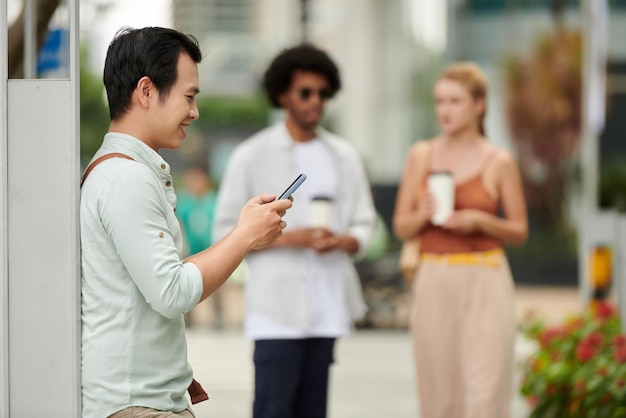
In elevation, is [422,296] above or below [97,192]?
below

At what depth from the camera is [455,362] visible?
5945mm

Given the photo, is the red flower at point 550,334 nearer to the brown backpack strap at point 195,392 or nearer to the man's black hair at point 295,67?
the man's black hair at point 295,67

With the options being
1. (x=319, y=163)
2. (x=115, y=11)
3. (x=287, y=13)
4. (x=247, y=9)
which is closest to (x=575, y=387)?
(x=319, y=163)

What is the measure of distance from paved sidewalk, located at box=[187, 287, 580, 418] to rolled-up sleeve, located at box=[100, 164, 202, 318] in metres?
5.57

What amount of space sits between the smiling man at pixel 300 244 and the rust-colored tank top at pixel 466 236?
0.99 feet

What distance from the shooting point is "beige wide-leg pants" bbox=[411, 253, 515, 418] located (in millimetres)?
5855

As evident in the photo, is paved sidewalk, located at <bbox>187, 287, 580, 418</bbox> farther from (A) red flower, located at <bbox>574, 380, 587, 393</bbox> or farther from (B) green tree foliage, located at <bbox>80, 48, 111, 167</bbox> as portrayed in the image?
(B) green tree foliage, located at <bbox>80, 48, 111, 167</bbox>

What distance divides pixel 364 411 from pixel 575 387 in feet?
7.30

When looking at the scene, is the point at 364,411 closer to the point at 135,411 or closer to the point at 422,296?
the point at 422,296

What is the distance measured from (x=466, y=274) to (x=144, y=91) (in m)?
3.10

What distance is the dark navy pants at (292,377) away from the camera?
549 centimetres

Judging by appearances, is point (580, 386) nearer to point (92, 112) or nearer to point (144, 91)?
point (144, 91)

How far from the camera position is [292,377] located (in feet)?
18.0

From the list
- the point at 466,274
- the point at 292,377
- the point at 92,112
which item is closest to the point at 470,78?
the point at 466,274
